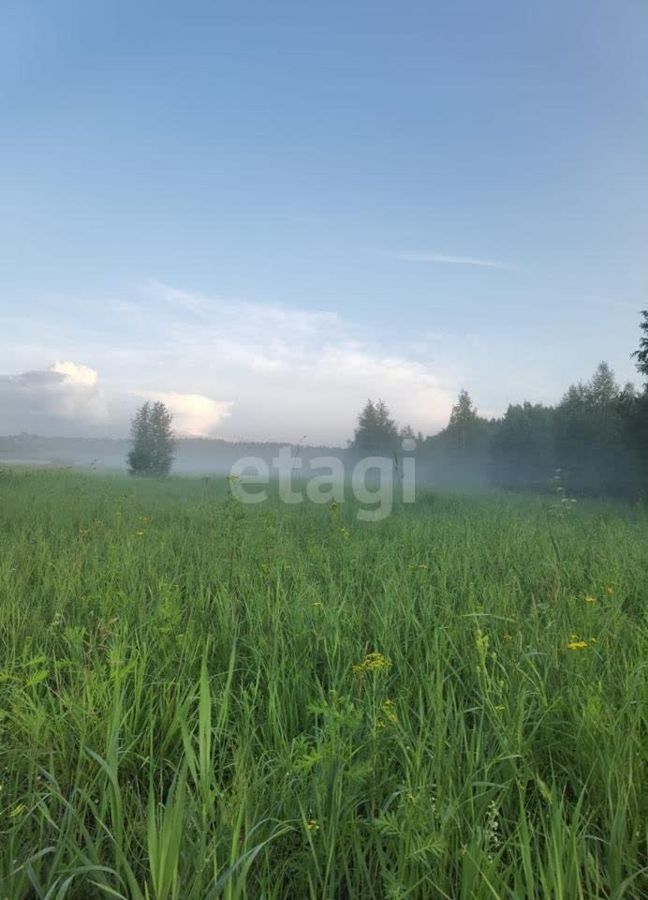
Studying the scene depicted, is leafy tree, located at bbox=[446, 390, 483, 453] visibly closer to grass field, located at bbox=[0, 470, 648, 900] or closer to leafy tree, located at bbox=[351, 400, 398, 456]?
leafy tree, located at bbox=[351, 400, 398, 456]

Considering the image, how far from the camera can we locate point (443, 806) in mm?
1445

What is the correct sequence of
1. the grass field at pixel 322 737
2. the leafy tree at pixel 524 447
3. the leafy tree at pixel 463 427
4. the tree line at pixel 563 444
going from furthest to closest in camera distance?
1. the leafy tree at pixel 463 427
2. the leafy tree at pixel 524 447
3. the tree line at pixel 563 444
4. the grass field at pixel 322 737

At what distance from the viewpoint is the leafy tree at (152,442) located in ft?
193

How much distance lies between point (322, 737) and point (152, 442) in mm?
63762

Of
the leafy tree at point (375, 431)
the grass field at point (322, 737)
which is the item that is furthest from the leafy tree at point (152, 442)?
the grass field at point (322, 737)

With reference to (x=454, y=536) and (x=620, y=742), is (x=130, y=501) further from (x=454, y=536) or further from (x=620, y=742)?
(x=620, y=742)

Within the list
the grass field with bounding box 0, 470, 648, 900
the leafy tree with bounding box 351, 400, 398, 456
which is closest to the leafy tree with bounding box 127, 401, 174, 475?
the leafy tree with bounding box 351, 400, 398, 456

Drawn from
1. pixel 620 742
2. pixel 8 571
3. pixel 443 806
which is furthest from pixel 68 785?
pixel 8 571

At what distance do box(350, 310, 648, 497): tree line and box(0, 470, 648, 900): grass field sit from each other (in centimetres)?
843

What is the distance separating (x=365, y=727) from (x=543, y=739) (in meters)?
0.64

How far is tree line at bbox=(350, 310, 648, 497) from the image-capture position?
19.5 meters

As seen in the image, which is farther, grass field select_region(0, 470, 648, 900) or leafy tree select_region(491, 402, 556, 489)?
leafy tree select_region(491, 402, 556, 489)

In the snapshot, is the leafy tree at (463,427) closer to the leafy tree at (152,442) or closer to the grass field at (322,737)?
the leafy tree at (152,442)

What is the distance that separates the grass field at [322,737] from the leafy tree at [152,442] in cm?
5735
